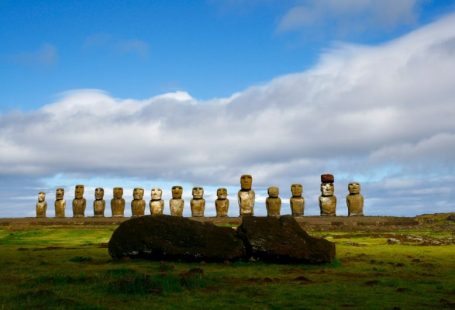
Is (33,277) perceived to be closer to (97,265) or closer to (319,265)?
(97,265)

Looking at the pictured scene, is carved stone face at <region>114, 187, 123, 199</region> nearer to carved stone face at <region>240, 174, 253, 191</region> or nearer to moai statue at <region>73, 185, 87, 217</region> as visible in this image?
moai statue at <region>73, 185, 87, 217</region>

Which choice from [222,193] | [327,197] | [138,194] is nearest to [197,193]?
[222,193]

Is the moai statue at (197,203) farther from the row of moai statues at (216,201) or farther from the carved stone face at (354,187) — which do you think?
the carved stone face at (354,187)

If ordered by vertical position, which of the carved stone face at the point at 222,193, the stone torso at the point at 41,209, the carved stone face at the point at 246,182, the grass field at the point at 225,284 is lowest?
the grass field at the point at 225,284

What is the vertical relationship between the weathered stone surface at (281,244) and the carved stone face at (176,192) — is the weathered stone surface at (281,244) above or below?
below

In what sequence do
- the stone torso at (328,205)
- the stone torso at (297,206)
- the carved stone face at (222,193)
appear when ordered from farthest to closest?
the carved stone face at (222,193) < the stone torso at (297,206) < the stone torso at (328,205)

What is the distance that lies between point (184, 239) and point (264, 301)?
770cm

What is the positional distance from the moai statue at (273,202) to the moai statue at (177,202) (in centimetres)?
739

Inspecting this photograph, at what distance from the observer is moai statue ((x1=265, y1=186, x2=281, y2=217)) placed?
157 ft

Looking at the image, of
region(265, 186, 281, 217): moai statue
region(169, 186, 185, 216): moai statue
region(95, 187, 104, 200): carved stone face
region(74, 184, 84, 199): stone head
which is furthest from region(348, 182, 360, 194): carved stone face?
region(74, 184, 84, 199): stone head

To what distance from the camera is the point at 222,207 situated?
48.5 meters

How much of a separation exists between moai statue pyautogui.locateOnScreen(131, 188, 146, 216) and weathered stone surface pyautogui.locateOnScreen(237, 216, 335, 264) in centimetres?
3282

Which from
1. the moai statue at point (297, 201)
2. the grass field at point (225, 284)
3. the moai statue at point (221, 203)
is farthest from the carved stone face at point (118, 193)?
the grass field at point (225, 284)

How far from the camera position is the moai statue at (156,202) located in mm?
50594
